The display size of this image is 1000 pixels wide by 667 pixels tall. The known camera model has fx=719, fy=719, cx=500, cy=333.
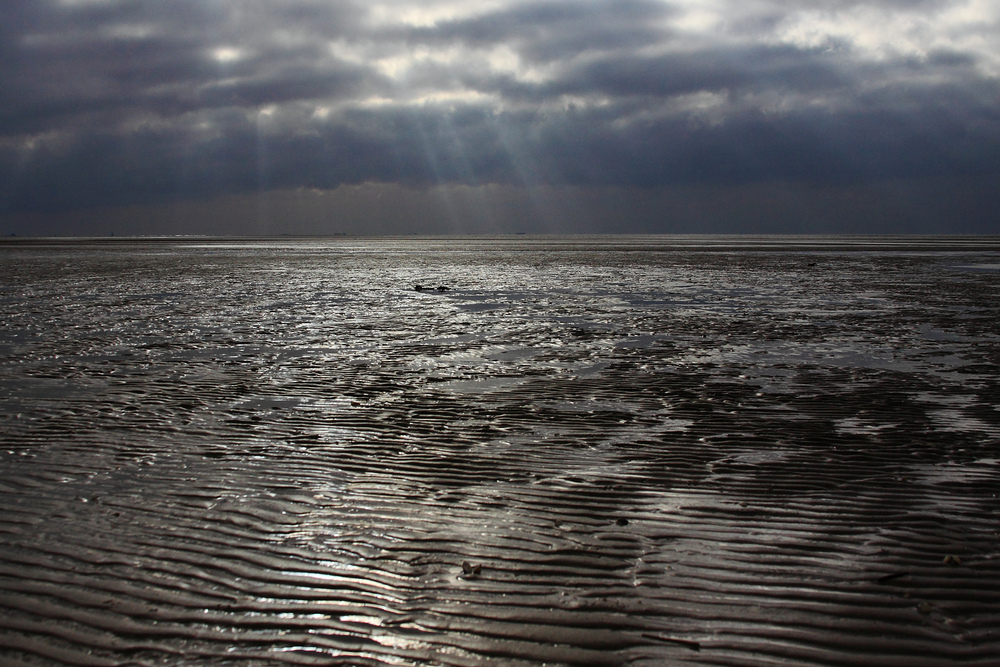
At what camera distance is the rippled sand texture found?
3869 mm

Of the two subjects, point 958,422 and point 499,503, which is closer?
point 499,503

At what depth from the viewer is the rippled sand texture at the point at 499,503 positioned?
3869mm

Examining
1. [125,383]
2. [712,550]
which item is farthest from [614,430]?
[125,383]

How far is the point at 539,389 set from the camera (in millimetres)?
10086

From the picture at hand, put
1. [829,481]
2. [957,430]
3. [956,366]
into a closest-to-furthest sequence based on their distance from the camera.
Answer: [829,481] < [957,430] < [956,366]

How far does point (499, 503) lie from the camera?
5758 millimetres

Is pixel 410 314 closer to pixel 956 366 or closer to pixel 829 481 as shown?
pixel 956 366

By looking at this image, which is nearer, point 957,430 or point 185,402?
point 957,430

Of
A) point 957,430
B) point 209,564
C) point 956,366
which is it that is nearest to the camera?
point 209,564

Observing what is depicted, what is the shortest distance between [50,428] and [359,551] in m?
5.17

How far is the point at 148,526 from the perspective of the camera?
17.2 ft

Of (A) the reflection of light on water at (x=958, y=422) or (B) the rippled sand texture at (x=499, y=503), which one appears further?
(A) the reflection of light on water at (x=958, y=422)

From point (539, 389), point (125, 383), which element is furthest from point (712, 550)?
point (125, 383)

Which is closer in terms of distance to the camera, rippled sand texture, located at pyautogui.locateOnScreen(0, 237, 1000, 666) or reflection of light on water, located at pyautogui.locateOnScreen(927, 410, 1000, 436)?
rippled sand texture, located at pyautogui.locateOnScreen(0, 237, 1000, 666)
